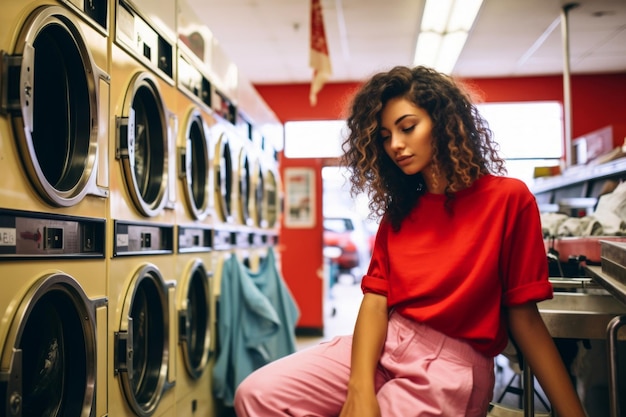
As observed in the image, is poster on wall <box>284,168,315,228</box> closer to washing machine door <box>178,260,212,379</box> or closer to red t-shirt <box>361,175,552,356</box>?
washing machine door <box>178,260,212,379</box>

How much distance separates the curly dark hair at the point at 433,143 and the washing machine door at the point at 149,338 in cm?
88

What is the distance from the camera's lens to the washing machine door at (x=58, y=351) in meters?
1.37

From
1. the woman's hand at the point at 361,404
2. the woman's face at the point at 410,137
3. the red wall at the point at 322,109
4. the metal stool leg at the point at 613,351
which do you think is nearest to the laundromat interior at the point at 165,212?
the metal stool leg at the point at 613,351

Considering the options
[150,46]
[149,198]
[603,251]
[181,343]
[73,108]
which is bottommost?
[181,343]

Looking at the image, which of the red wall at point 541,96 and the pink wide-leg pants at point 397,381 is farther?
the red wall at point 541,96

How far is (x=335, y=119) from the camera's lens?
6.46m

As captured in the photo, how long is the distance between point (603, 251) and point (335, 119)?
529 centimetres

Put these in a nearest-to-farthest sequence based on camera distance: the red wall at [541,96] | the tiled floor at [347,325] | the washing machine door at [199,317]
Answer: the washing machine door at [199,317] < the tiled floor at [347,325] < the red wall at [541,96]

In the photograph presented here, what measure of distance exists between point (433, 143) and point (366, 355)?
21.6 inches

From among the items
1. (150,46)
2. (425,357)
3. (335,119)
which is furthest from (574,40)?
(425,357)

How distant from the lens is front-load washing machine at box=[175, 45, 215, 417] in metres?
2.30

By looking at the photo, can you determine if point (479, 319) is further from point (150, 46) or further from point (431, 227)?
point (150, 46)

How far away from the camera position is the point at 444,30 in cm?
485

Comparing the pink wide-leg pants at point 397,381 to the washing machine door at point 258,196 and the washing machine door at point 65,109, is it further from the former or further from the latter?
the washing machine door at point 258,196
